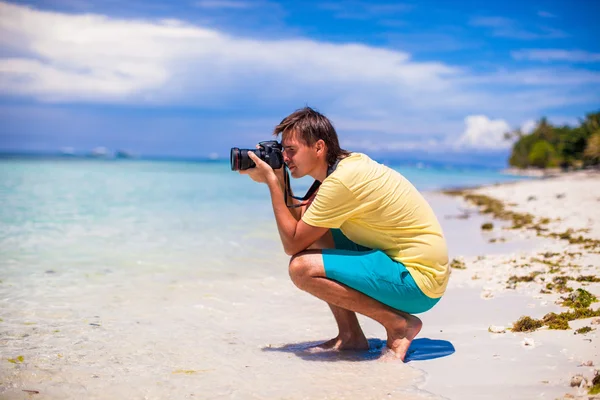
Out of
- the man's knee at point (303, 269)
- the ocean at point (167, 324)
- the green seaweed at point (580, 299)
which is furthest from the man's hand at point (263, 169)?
the green seaweed at point (580, 299)

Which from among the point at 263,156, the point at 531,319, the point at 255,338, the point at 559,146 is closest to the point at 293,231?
the point at 263,156

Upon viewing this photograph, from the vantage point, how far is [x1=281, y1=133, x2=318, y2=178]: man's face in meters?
3.29

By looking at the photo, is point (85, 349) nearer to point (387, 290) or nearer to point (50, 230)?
point (387, 290)

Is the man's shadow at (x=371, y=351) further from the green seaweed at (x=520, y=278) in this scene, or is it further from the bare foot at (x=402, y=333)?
the green seaweed at (x=520, y=278)

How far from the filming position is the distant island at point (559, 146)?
42.4 meters

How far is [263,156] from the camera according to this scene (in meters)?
3.38

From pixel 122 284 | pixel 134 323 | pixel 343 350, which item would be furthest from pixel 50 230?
pixel 343 350

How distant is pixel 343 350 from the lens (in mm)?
3592

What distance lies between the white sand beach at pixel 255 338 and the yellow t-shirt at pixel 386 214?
61 centimetres

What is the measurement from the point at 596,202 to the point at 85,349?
11357 millimetres

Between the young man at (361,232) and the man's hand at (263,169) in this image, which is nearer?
the young man at (361,232)

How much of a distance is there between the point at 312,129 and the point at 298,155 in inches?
7.6

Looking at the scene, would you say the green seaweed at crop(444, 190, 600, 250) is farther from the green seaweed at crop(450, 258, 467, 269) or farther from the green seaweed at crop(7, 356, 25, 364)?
the green seaweed at crop(7, 356, 25, 364)

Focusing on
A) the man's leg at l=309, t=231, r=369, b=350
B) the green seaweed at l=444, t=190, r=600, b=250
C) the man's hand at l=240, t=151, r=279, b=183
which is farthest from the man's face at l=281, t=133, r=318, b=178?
the green seaweed at l=444, t=190, r=600, b=250
